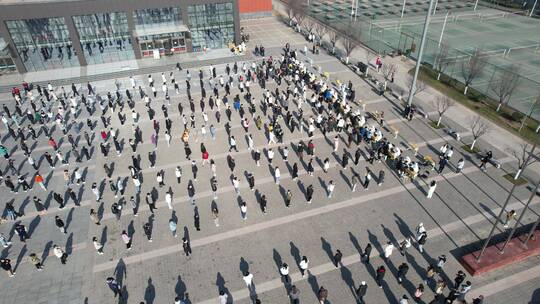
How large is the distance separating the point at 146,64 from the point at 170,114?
1164 centimetres

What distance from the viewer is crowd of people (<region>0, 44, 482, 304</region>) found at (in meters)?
15.3

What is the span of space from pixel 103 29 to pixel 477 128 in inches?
1363

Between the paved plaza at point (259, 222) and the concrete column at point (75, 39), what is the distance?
1280 centimetres

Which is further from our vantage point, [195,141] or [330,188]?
[195,141]

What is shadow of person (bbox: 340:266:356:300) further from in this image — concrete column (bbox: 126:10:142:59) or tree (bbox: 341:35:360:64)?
concrete column (bbox: 126:10:142:59)

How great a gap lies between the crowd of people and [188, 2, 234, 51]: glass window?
8.24 metres

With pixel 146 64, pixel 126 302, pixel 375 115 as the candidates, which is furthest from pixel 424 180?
pixel 146 64

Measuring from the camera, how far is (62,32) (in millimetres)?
33188

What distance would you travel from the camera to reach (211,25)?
3791cm

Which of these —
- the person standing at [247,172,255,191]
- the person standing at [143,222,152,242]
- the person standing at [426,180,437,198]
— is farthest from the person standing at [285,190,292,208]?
the person standing at [426,180,437,198]

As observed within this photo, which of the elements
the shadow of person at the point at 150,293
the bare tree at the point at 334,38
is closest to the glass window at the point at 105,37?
the bare tree at the point at 334,38

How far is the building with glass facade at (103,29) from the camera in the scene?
31.6m

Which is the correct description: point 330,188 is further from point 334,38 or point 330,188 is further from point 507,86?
point 334,38

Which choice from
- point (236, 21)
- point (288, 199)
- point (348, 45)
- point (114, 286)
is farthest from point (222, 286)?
point (236, 21)
